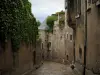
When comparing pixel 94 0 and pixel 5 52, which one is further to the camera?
pixel 5 52

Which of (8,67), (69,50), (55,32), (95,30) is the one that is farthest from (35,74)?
(55,32)

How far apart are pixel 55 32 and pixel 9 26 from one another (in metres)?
32.5

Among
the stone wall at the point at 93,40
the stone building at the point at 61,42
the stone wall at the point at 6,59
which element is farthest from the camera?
the stone building at the point at 61,42

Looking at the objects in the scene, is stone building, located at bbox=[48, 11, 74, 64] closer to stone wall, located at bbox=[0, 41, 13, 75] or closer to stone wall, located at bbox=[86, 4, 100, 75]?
stone wall, located at bbox=[0, 41, 13, 75]

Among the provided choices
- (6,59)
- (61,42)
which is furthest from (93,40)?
(61,42)

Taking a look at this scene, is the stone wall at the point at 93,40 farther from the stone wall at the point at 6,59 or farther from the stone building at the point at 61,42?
the stone building at the point at 61,42

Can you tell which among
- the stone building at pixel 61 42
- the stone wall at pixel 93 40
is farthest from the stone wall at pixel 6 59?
the stone building at pixel 61 42

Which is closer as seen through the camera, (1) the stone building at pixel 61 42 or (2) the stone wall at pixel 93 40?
(2) the stone wall at pixel 93 40

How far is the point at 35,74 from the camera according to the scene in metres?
22.7

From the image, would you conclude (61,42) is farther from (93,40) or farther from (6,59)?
(93,40)

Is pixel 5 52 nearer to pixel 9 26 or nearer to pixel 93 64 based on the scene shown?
pixel 9 26

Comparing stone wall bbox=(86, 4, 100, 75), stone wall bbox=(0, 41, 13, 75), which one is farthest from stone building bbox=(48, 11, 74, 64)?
stone wall bbox=(86, 4, 100, 75)

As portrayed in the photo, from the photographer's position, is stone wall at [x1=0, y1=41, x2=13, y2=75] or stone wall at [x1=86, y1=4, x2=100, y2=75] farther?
stone wall at [x1=0, y1=41, x2=13, y2=75]

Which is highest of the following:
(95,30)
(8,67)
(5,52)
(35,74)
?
(95,30)
